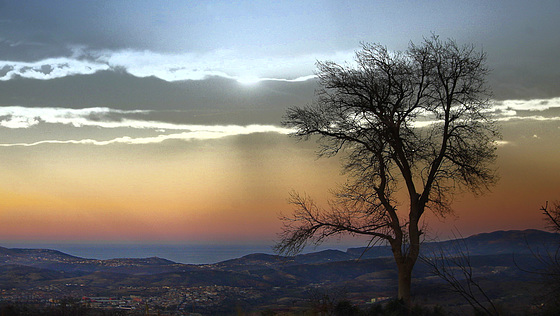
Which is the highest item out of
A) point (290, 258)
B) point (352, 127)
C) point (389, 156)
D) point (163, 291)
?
point (352, 127)

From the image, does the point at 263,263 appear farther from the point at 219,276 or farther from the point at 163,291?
the point at 163,291

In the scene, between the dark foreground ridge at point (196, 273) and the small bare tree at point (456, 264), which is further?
the dark foreground ridge at point (196, 273)

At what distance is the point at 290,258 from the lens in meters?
17.8

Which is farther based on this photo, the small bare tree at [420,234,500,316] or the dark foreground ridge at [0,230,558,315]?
the dark foreground ridge at [0,230,558,315]

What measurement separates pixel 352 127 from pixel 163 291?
26.7m

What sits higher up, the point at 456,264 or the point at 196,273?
the point at 456,264

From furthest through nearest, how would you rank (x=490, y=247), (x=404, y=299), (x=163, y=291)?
(x=490, y=247) < (x=163, y=291) < (x=404, y=299)

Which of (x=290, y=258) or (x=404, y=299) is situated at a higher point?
(x=290, y=258)

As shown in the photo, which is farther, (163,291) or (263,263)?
(263,263)

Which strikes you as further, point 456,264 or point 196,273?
point 196,273

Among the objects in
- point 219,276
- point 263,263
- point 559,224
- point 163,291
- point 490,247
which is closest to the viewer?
point 559,224

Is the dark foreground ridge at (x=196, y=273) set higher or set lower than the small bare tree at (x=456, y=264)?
lower

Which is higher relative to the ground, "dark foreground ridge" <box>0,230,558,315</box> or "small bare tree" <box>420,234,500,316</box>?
"small bare tree" <box>420,234,500,316</box>

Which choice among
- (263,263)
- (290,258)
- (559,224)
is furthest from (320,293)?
(263,263)
